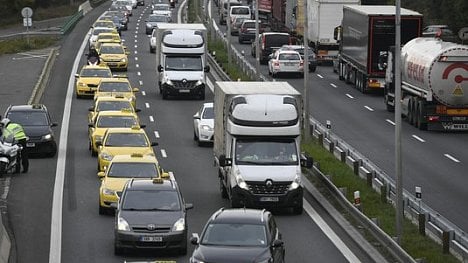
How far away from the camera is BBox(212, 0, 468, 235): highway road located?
37.7 m

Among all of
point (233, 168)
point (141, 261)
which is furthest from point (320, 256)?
point (233, 168)

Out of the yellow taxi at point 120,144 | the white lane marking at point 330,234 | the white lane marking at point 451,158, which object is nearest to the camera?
the white lane marking at point 330,234

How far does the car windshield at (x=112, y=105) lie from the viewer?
1982 inches

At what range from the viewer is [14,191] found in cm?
3731

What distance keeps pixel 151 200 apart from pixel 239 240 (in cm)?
445

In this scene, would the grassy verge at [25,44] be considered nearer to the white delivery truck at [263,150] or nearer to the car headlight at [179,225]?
the white delivery truck at [263,150]

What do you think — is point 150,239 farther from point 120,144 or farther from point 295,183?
point 120,144

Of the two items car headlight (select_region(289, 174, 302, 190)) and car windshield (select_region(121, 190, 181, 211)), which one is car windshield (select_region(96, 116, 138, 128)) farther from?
car windshield (select_region(121, 190, 181, 211))

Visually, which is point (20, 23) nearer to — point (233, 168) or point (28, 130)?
point (28, 130)

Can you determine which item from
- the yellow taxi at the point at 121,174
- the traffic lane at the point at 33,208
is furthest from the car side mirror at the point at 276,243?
the yellow taxi at the point at 121,174

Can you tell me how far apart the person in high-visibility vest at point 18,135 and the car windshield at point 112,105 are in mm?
8850

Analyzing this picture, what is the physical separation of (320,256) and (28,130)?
58.1 ft

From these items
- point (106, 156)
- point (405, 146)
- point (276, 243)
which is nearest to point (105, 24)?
point (405, 146)

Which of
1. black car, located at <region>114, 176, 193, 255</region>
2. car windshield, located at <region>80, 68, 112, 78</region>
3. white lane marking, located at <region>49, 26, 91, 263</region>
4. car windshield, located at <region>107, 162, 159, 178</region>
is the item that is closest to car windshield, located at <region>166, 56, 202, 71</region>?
car windshield, located at <region>80, 68, 112, 78</region>
